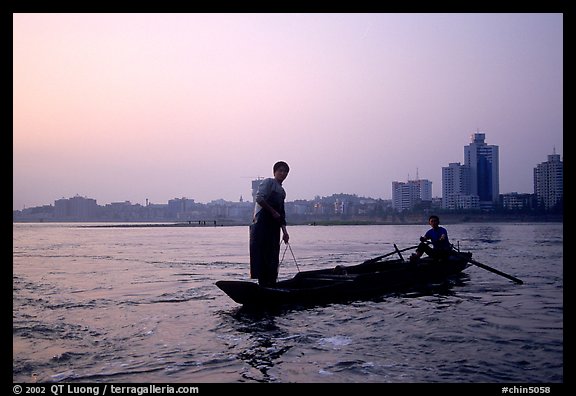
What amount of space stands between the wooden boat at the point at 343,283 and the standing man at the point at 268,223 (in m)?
0.43

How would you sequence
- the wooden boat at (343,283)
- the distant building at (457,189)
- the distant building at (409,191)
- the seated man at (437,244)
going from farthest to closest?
the distant building at (409,191) < the distant building at (457,189) < the seated man at (437,244) < the wooden boat at (343,283)

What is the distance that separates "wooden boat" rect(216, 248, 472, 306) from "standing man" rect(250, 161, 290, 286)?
0.43 metres

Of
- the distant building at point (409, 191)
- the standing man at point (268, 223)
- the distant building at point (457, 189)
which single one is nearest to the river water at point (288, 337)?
the standing man at point (268, 223)

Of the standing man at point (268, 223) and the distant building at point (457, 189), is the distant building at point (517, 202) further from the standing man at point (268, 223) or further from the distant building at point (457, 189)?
the standing man at point (268, 223)

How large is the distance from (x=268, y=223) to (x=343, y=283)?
7.82 feet

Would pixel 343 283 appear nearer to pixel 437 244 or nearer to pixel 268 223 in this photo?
pixel 268 223

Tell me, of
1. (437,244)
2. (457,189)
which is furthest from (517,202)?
(437,244)

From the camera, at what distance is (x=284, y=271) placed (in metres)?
19.4

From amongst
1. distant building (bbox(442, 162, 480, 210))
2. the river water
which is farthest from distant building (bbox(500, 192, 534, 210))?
the river water

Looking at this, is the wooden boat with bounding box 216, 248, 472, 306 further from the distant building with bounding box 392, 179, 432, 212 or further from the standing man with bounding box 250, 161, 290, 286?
the distant building with bounding box 392, 179, 432, 212

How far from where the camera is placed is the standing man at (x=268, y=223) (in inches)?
377
